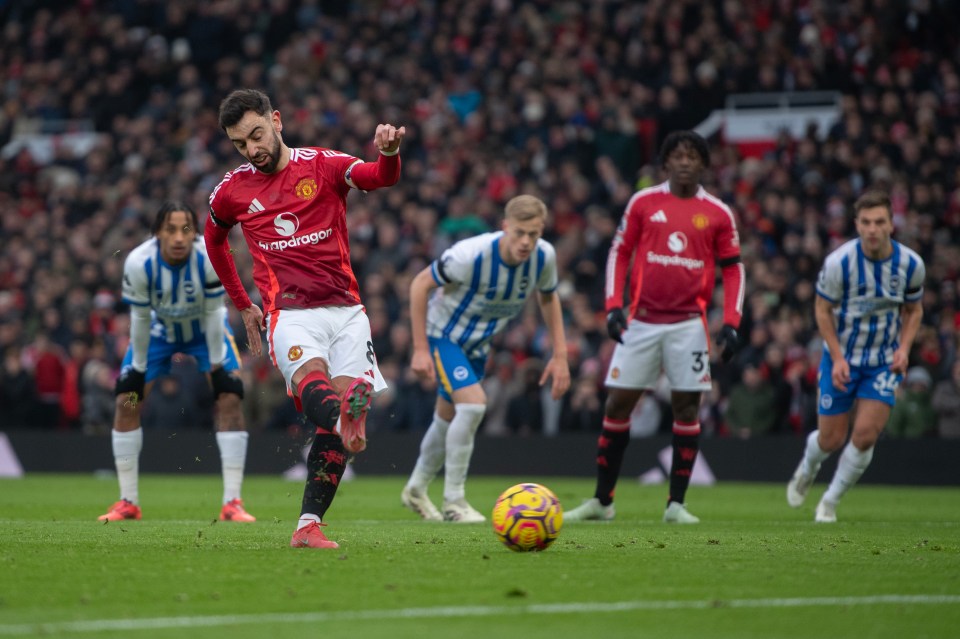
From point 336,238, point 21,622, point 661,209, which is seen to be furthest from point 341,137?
point 21,622

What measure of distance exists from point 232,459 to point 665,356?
359cm

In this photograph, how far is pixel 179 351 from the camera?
11359 millimetres

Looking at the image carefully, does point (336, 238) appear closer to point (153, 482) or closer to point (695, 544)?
point (695, 544)

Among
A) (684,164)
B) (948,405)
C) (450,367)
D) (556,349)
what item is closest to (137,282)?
(450,367)

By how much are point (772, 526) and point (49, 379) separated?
47.0ft

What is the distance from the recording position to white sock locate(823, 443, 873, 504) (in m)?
10.7

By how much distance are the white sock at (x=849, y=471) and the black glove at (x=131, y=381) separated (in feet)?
18.1

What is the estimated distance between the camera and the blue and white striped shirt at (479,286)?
35.2ft

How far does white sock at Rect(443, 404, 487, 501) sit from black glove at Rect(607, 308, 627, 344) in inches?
48.9

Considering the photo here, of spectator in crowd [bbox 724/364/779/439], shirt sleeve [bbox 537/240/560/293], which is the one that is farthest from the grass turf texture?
spectator in crowd [bbox 724/364/779/439]

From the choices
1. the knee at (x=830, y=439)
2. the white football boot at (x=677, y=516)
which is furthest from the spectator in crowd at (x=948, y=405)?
the white football boot at (x=677, y=516)

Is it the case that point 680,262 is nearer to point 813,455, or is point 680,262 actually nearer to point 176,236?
point 813,455

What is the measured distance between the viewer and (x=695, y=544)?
796 centimetres

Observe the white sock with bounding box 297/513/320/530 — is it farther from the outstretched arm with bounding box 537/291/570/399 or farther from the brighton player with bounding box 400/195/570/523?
the brighton player with bounding box 400/195/570/523
